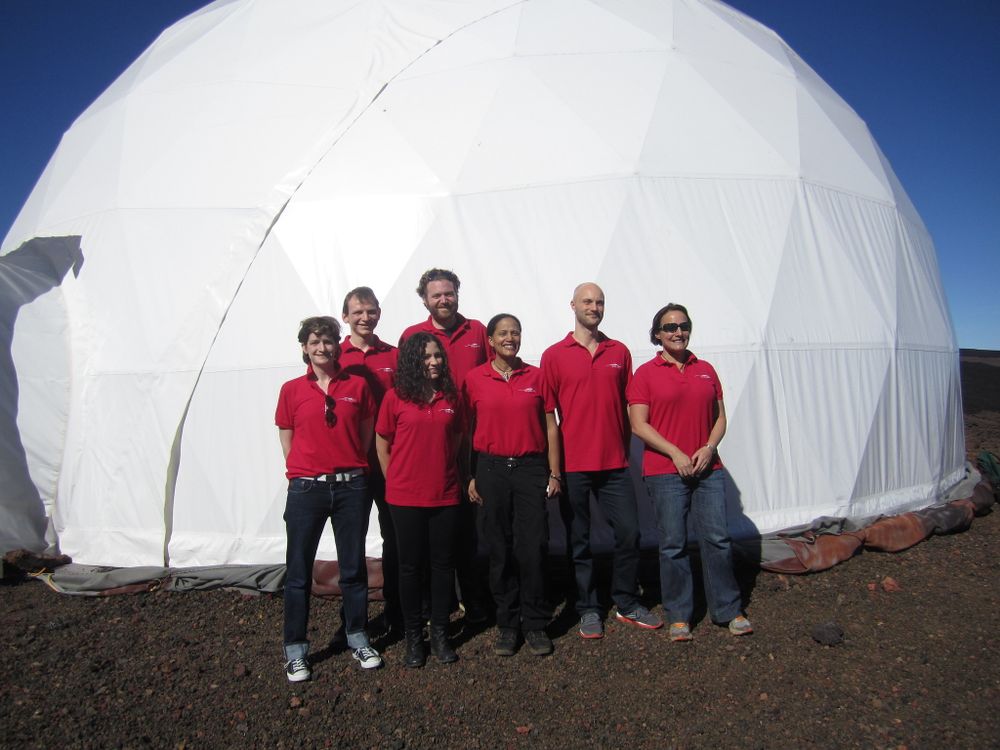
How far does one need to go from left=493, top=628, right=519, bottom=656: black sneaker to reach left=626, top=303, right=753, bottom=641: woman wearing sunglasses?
1.10 m

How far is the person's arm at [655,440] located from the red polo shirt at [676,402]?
0.05 metres

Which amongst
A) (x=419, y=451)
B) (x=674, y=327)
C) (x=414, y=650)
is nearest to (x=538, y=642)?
(x=414, y=650)

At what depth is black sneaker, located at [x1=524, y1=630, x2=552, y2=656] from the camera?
184 inches

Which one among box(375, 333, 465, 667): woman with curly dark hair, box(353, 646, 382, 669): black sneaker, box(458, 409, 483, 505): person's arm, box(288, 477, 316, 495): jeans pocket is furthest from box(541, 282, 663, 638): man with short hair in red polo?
box(288, 477, 316, 495): jeans pocket

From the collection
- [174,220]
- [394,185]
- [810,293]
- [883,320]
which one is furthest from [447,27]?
[883,320]

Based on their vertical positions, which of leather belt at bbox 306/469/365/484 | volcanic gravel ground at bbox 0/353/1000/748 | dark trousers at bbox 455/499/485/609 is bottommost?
volcanic gravel ground at bbox 0/353/1000/748

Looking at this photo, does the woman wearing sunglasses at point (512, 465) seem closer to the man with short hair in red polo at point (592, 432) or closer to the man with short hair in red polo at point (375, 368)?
the man with short hair in red polo at point (592, 432)

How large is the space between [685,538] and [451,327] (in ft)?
7.25

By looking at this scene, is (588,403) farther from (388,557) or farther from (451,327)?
(388,557)

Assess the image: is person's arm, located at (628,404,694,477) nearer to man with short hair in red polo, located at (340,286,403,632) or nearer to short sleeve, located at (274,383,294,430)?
man with short hair in red polo, located at (340,286,403,632)

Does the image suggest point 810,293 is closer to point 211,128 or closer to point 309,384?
point 309,384

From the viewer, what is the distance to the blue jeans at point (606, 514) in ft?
15.8

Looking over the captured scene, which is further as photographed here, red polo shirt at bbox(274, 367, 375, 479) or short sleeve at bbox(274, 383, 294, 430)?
short sleeve at bbox(274, 383, 294, 430)

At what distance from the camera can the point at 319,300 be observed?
245 inches
